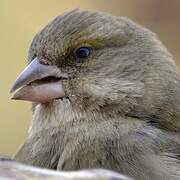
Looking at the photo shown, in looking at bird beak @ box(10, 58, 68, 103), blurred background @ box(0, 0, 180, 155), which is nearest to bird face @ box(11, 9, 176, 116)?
bird beak @ box(10, 58, 68, 103)

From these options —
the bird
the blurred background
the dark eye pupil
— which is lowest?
the bird

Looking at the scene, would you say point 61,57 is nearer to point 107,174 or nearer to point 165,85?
point 165,85

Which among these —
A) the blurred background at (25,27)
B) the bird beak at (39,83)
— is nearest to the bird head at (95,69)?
the bird beak at (39,83)

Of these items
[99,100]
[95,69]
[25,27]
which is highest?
[25,27]

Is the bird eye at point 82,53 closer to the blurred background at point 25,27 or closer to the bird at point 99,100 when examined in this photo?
the bird at point 99,100

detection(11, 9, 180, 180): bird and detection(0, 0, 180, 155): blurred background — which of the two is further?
detection(0, 0, 180, 155): blurred background

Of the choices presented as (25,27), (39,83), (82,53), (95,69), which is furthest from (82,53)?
(25,27)

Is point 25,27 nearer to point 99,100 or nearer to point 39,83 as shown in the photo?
point 39,83

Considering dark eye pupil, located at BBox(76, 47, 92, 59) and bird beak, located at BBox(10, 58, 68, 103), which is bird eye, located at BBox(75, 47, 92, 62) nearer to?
dark eye pupil, located at BBox(76, 47, 92, 59)
